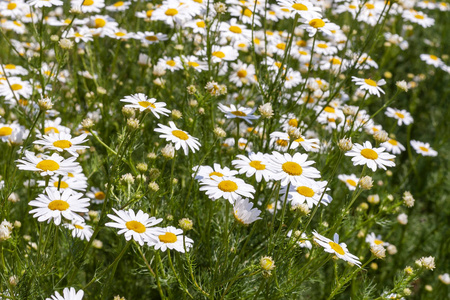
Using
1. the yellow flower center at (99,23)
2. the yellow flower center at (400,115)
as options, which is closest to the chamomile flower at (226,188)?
the yellow flower center at (99,23)

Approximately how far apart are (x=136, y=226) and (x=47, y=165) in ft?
1.60

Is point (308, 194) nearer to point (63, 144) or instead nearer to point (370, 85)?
point (63, 144)

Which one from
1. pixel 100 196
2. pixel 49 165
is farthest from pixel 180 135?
pixel 100 196

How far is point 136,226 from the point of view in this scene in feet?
6.37

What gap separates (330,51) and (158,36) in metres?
1.44

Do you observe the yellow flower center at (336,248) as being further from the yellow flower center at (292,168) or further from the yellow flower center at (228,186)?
the yellow flower center at (228,186)

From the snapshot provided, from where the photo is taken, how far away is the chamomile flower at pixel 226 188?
2.11 metres

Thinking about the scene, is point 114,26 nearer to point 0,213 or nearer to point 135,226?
point 0,213

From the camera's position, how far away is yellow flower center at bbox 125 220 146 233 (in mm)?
1921

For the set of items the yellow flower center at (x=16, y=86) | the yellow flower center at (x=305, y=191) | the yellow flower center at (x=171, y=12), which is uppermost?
the yellow flower center at (x=171, y=12)

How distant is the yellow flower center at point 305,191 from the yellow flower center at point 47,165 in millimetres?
1153

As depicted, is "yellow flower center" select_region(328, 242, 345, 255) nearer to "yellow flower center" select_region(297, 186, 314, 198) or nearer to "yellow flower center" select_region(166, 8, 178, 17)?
"yellow flower center" select_region(297, 186, 314, 198)

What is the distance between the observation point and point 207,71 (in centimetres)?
350

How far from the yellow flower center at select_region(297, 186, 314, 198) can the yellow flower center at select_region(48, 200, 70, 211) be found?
1096mm
